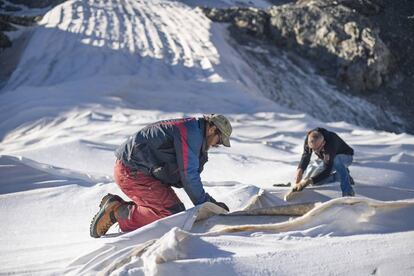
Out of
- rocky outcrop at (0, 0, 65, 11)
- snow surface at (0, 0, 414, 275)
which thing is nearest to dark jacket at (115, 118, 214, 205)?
snow surface at (0, 0, 414, 275)

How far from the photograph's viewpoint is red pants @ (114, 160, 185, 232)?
3.33 metres

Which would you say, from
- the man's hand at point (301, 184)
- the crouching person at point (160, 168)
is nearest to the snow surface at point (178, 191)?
the man's hand at point (301, 184)

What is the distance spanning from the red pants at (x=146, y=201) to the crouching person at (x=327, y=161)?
48.0 inches

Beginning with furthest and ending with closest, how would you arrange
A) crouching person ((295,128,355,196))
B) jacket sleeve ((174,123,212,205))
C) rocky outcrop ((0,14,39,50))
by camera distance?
rocky outcrop ((0,14,39,50)) < crouching person ((295,128,355,196)) < jacket sleeve ((174,123,212,205))

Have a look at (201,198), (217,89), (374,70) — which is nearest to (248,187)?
(201,198)

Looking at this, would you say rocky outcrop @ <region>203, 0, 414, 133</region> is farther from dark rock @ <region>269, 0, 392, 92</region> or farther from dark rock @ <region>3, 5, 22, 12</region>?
dark rock @ <region>3, 5, 22, 12</region>

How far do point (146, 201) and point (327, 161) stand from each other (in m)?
1.54

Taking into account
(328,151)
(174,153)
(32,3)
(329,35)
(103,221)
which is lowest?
(32,3)

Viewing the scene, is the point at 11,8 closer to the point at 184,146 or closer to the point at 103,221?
the point at 103,221

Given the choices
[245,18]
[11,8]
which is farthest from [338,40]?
[11,8]

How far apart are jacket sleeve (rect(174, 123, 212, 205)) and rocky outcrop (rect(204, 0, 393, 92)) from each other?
12972 millimetres

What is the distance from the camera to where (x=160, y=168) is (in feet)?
10.7

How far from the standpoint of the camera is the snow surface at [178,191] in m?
2.49

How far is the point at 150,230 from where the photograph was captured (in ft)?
9.77
